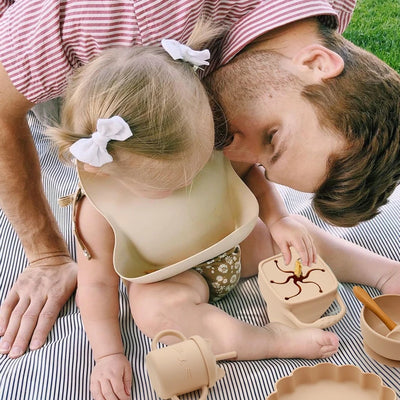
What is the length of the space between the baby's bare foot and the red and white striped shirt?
56cm

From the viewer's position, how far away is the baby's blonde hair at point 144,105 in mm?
1004

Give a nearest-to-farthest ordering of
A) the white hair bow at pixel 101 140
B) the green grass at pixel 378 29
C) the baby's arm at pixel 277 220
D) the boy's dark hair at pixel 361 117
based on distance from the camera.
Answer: the white hair bow at pixel 101 140 → the boy's dark hair at pixel 361 117 → the baby's arm at pixel 277 220 → the green grass at pixel 378 29

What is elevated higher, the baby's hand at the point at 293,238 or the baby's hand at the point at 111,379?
the baby's hand at the point at 293,238

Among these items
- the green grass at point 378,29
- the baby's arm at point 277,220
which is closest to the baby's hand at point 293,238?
the baby's arm at point 277,220

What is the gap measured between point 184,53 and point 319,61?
25cm

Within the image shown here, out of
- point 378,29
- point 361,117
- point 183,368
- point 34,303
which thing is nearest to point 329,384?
point 183,368

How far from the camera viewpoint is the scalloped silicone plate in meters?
1.01

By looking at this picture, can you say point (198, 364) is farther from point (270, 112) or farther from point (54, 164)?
point (54, 164)

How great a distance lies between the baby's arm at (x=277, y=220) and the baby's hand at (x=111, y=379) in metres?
0.40

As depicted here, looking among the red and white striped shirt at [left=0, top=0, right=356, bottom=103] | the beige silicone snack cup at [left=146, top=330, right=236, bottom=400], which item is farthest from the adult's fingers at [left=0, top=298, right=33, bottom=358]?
the red and white striped shirt at [left=0, top=0, right=356, bottom=103]

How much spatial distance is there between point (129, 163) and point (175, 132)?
0.32 ft

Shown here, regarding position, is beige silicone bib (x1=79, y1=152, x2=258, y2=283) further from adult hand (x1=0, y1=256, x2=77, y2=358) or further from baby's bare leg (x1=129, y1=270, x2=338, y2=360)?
adult hand (x1=0, y1=256, x2=77, y2=358)

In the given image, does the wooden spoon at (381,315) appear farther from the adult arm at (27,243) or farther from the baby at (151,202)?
the adult arm at (27,243)

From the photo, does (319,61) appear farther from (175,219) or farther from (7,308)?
(7,308)
